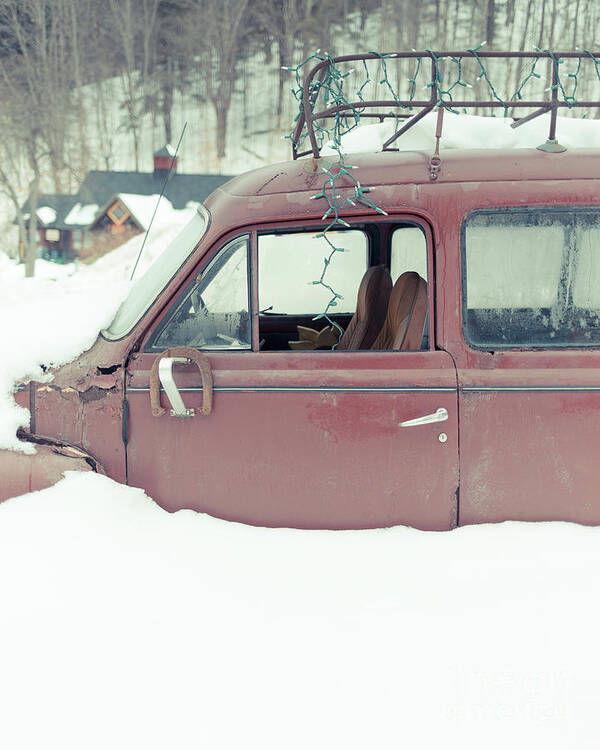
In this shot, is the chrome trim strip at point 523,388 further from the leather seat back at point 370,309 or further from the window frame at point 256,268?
the leather seat back at point 370,309

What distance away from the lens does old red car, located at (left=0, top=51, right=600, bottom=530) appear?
2980 millimetres

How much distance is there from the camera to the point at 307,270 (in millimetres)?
3812

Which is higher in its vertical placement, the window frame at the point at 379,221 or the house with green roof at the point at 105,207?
the window frame at the point at 379,221

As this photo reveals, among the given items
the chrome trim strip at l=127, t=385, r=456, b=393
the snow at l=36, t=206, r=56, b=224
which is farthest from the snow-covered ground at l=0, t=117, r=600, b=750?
the snow at l=36, t=206, r=56, b=224

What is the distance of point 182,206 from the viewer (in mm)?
43781

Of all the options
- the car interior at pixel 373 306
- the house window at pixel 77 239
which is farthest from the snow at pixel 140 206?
the car interior at pixel 373 306

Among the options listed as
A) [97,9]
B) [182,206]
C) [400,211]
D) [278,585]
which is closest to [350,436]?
[278,585]

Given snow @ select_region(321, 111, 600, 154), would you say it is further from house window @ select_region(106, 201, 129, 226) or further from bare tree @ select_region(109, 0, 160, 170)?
bare tree @ select_region(109, 0, 160, 170)

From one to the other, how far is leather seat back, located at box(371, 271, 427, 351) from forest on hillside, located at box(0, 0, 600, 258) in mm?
44729

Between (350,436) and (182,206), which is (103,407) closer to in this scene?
(350,436)

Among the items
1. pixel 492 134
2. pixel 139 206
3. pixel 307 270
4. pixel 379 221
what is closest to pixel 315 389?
pixel 379 221

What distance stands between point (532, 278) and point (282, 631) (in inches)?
67.3

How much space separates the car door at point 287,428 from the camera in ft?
9.82

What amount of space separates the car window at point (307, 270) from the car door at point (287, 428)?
1.40 feet
